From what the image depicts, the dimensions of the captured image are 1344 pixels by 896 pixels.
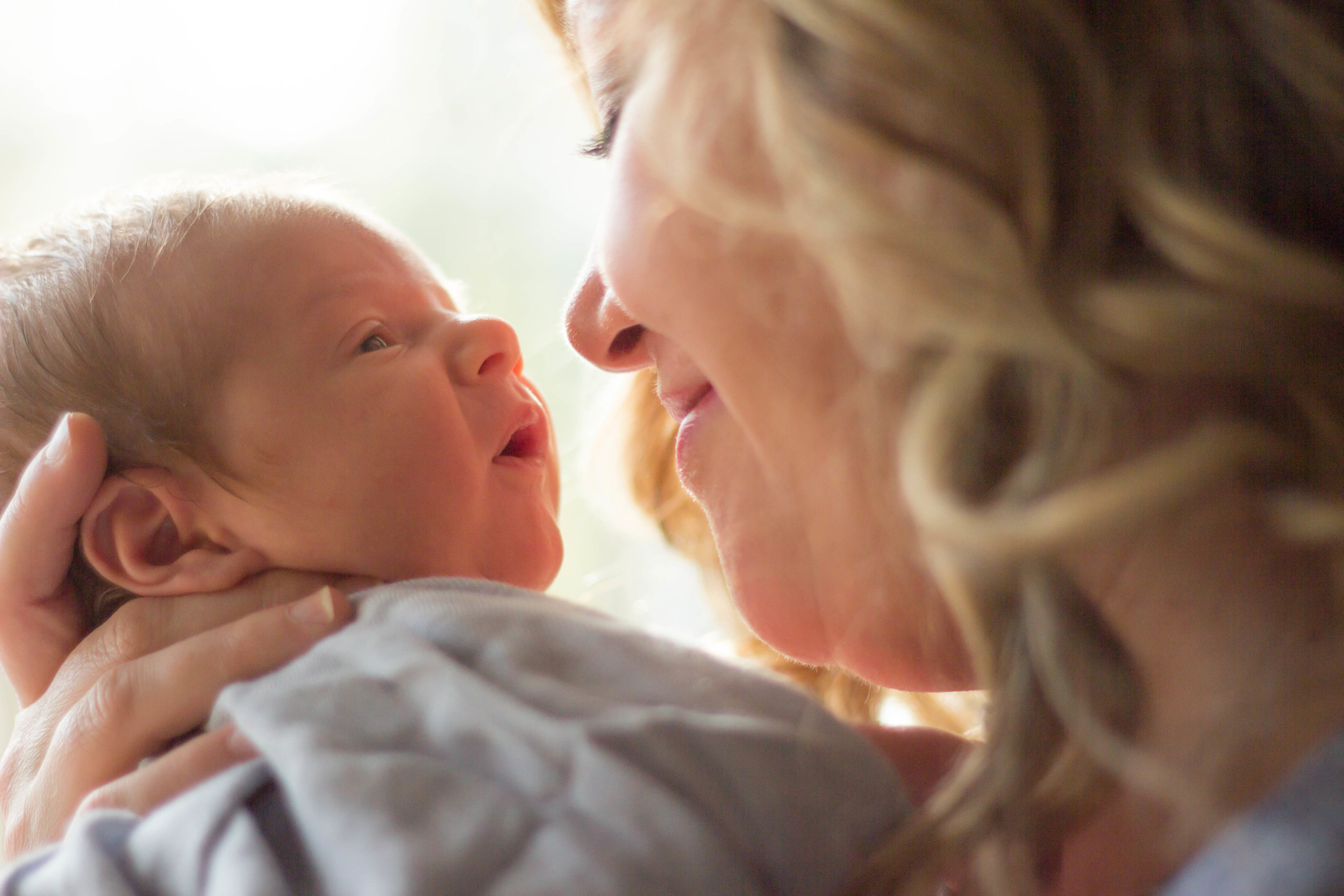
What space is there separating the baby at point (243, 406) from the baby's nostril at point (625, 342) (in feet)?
0.51

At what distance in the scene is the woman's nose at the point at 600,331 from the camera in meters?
1.15

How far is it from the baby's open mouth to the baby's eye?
0.60ft

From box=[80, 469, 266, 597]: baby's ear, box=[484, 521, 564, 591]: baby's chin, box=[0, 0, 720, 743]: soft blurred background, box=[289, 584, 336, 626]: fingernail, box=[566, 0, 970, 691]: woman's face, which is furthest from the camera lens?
box=[0, 0, 720, 743]: soft blurred background

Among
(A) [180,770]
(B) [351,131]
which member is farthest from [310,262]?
(B) [351,131]

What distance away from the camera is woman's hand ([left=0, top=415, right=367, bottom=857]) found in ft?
3.10

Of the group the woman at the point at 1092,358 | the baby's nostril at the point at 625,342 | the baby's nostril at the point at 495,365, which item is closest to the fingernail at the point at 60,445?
the baby's nostril at the point at 495,365

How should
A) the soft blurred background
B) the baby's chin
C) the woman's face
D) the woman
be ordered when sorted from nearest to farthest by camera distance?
1. the woman
2. the woman's face
3. the baby's chin
4. the soft blurred background

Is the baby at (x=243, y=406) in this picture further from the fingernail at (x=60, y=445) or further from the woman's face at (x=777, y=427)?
→ the woman's face at (x=777, y=427)

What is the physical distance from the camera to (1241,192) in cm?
65

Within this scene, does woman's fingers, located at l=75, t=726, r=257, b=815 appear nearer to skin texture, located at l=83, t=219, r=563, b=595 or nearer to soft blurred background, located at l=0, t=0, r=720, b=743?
skin texture, located at l=83, t=219, r=563, b=595

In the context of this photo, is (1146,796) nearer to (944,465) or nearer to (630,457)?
(944,465)

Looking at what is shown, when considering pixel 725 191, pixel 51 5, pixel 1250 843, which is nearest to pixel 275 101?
pixel 51 5

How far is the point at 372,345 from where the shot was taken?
3.91ft

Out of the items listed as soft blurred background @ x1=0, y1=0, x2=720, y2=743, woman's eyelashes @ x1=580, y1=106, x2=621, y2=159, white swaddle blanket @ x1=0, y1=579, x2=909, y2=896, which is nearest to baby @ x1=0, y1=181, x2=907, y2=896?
white swaddle blanket @ x1=0, y1=579, x2=909, y2=896
